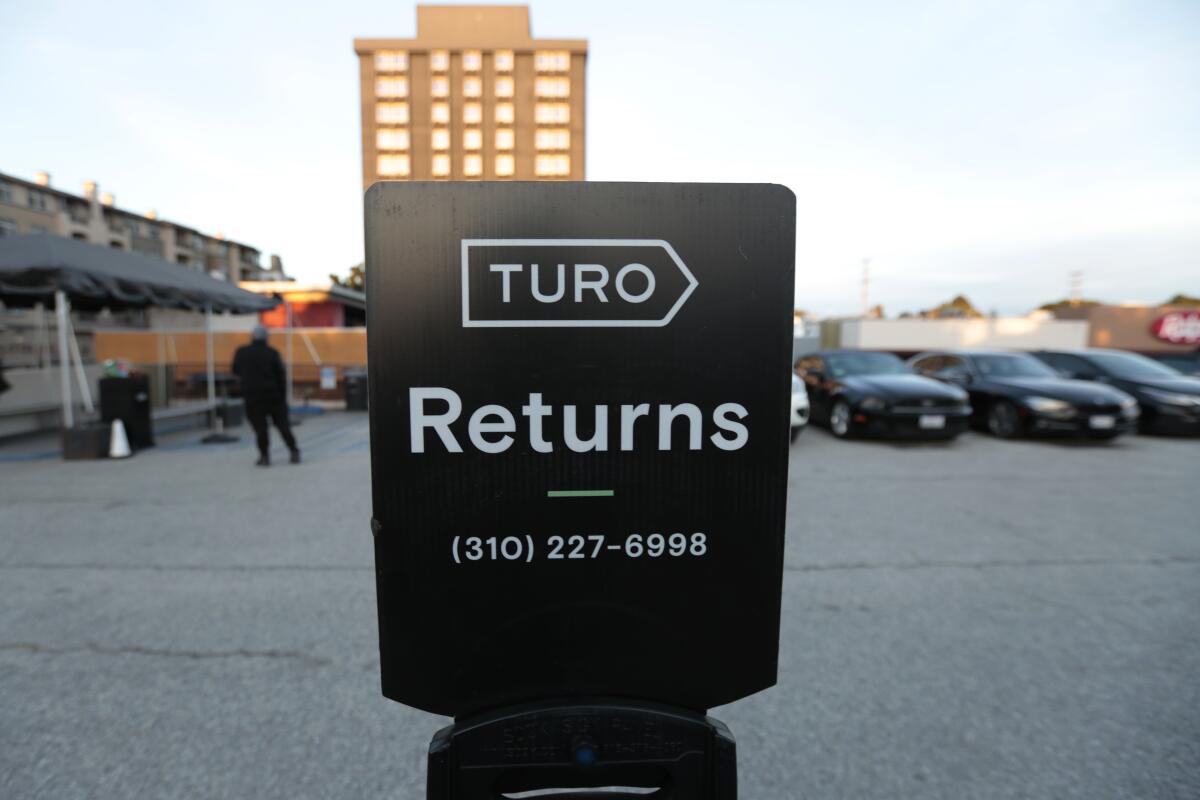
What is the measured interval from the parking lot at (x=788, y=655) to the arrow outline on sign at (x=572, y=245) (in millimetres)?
1847

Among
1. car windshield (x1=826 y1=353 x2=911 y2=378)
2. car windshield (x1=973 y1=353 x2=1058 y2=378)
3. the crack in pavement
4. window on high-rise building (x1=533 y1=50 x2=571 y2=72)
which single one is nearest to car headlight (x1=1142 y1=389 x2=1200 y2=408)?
car windshield (x1=973 y1=353 x2=1058 y2=378)

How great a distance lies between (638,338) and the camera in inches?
41.9

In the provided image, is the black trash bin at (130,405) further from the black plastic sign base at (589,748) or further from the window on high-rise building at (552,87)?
the window on high-rise building at (552,87)

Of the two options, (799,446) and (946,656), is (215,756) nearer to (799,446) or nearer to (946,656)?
(946,656)

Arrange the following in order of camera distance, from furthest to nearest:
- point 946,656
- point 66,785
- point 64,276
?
point 64,276 < point 946,656 < point 66,785

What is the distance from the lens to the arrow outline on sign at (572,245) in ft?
3.37

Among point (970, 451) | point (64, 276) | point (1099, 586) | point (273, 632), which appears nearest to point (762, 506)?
point (273, 632)

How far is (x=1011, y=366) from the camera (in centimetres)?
1051

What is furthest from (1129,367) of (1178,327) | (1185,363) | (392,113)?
(392,113)

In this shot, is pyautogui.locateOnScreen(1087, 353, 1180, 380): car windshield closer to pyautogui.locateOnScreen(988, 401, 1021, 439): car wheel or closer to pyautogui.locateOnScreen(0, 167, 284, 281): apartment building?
pyautogui.locateOnScreen(988, 401, 1021, 439): car wheel

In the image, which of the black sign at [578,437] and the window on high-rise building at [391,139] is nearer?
the black sign at [578,437]

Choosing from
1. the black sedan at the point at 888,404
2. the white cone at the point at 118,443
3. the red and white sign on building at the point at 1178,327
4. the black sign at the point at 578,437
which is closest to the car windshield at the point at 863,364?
the black sedan at the point at 888,404

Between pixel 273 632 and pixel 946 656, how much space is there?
11.0 feet

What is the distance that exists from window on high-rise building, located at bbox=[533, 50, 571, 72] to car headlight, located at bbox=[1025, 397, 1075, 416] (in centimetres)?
6612
